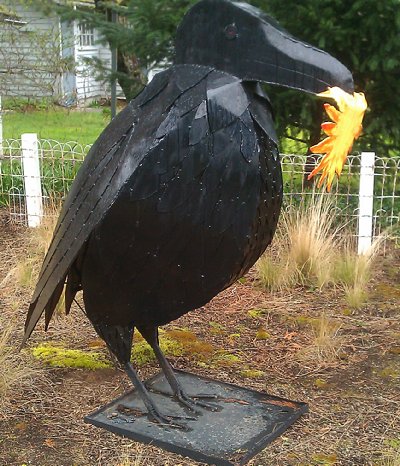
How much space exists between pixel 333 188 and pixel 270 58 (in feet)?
13.5

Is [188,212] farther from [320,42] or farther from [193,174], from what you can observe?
[320,42]

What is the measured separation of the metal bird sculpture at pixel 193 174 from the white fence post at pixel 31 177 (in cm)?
409

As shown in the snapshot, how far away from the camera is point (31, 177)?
647 cm

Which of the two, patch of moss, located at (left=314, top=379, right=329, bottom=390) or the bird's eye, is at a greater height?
the bird's eye

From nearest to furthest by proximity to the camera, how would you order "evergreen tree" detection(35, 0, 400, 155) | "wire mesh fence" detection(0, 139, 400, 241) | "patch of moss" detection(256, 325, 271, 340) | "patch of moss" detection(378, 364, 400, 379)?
"patch of moss" detection(378, 364, 400, 379)
"patch of moss" detection(256, 325, 271, 340)
"evergreen tree" detection(35, 0, 400, 155)
"wire mesh fence" detection(0, 139, 400, 241)

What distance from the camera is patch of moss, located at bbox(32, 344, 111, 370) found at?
3.50 metres

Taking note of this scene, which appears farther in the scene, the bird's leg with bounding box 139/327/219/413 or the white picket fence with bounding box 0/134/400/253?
the white picket fence with bounding box 0/134/400/253

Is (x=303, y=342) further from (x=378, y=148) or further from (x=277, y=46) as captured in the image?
(x=378, y=148)

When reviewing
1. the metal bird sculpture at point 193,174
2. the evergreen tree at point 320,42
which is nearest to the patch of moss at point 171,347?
the metal bird sculpture at point 193,174

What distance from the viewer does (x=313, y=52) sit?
2.13 meters

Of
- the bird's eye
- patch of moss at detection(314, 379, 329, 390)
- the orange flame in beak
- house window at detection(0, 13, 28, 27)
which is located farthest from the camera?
house window at detection(0, 13, 28, 27)

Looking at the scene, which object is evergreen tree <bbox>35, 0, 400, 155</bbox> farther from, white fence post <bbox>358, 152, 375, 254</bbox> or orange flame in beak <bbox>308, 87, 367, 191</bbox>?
orange flame in beak <bbox>308, 87, 367, 191</bbox>

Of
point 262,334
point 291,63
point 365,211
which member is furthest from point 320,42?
point 291,63

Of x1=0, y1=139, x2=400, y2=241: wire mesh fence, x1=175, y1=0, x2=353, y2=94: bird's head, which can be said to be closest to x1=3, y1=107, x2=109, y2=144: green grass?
x1=0, y1=139, x2=400, y2=241: wire mesh fence
